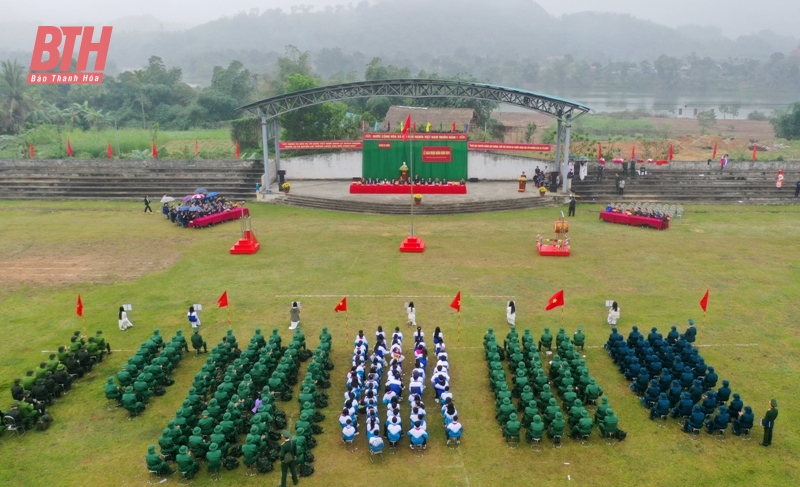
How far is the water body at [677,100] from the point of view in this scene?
368 ft

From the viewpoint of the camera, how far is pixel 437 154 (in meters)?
33.0

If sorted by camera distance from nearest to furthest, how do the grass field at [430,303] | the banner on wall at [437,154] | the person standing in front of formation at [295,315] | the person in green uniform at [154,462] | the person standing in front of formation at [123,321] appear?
the person in green uniform at [154,462]
the grass field at [430,303]
the person standing in front of formation at [123,321]
the person standing in front of formation at [295,315]
the banner on wall at [437,154]

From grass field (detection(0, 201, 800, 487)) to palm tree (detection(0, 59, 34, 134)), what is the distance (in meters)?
26.3

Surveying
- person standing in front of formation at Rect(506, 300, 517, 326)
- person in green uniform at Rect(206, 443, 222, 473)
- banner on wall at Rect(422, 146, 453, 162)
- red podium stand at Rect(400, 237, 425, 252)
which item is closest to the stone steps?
banner on wall at Rect(422, 146, 453, 162)

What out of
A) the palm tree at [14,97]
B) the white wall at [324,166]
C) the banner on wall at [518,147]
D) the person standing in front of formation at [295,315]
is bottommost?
the person standing in front of formation at [295,315]

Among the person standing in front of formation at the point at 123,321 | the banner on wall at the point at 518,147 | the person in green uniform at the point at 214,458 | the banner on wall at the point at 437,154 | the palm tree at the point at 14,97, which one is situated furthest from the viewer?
the palm tree at the point at 14,97

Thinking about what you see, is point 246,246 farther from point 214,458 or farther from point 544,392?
point 544,392

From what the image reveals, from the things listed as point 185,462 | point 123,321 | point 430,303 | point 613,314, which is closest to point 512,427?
point 185,462

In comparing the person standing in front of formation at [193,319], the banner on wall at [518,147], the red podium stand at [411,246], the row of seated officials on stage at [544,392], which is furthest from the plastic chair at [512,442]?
the banner on wall at [518,147]

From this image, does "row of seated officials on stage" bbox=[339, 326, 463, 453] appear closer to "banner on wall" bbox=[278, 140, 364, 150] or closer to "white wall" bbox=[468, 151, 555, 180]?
"banner on wall" bbox=[278, 140, 364, 150]

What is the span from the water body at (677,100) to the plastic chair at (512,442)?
335 feet

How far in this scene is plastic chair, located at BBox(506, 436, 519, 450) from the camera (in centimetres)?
1026

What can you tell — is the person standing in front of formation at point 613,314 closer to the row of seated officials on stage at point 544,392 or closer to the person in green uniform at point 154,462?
the row of seated officials on stage at point 544,392

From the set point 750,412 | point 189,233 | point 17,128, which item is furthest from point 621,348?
point 17,128
